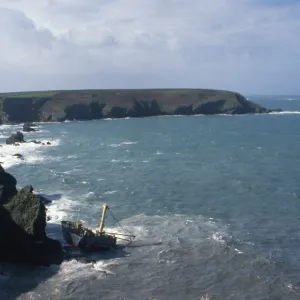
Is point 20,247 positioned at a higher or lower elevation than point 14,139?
lower

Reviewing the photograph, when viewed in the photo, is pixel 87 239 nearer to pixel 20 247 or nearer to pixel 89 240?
pixel 89 240

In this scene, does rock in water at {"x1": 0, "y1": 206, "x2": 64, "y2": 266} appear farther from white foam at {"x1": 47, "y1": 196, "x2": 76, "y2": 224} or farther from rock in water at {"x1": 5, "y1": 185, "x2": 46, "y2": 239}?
white foam at {"x1": 47, "y1": 196, "x2": 76, "y2": 224}

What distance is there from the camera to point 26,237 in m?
35.0

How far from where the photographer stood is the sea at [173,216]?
105ft

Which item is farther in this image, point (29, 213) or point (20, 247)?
point (29, 213)

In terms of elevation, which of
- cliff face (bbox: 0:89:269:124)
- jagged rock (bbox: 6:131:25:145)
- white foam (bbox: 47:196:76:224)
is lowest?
white foam (bbox: 47:196:76:224)

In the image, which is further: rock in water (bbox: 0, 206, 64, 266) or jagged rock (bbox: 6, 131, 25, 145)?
jagged rock (bbox: 6, 131, 25, 145)

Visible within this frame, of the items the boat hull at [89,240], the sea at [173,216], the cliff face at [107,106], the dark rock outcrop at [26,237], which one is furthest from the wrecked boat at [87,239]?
the cliff face at [107,106]

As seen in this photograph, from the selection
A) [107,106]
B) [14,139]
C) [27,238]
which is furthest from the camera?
[107,106]

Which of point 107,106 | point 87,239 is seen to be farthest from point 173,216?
point 107,106

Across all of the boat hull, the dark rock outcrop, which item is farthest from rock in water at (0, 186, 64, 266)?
the boat hull

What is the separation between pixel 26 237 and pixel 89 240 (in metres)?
5.08

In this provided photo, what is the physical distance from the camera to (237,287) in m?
31.9

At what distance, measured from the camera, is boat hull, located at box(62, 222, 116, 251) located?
3769cm
